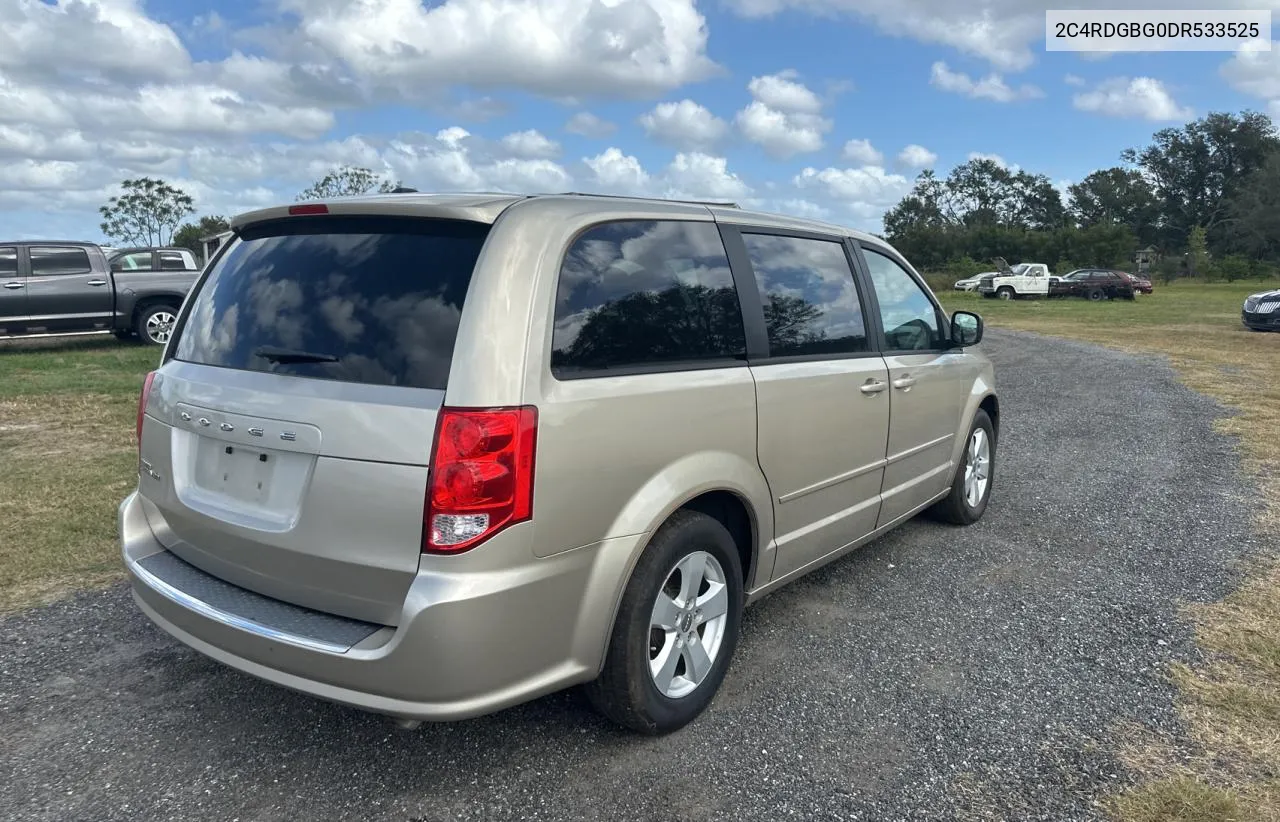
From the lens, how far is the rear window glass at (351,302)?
247 cm

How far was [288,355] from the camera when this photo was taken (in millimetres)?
2643

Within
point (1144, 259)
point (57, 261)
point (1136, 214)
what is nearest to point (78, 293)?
point (57, 261)

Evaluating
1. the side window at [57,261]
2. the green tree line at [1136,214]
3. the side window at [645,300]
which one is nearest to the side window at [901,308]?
the side window at [645,300]

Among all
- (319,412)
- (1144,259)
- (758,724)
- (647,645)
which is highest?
(1144,259)

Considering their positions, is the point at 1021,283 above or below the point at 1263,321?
above

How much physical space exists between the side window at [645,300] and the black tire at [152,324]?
1355 centimetres

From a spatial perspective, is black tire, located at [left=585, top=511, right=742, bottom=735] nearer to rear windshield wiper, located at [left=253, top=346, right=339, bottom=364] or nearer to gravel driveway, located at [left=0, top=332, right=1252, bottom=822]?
gravel driveway, located at [left=0, top=332, right=1252, bottom=822]

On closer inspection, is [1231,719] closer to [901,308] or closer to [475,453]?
[901,308]

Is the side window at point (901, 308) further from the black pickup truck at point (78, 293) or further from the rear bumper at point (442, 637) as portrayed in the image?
the black pickup truck at point (78, 293)

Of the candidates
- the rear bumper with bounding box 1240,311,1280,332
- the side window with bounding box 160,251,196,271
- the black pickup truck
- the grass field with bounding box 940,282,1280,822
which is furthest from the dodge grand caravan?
the rear bumper with bounding box 1240,311,1280,332

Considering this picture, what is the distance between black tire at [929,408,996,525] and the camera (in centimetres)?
515

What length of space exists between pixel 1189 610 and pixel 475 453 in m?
3.53

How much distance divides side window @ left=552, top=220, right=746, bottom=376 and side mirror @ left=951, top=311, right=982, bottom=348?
6.96ft

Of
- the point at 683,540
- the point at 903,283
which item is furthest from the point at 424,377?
the point at 903,283
